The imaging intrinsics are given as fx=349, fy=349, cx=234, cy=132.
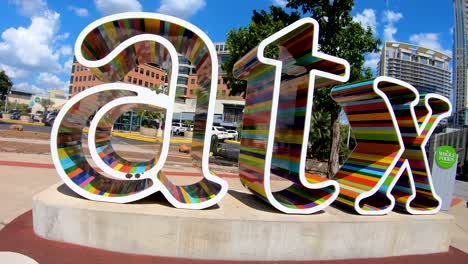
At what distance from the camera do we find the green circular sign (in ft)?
35.0

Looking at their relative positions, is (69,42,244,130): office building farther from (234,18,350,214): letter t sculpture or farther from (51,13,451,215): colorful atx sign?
(234,18,350,214): letter t sculpture

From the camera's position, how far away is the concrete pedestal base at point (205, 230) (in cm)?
451

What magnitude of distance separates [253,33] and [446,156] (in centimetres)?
918

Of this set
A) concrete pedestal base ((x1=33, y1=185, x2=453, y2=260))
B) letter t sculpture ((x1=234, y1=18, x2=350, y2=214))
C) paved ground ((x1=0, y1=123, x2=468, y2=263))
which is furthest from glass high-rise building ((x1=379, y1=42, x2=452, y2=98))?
concrete pedestal base ((x1=33, y1=185, x2=453, y2=260))

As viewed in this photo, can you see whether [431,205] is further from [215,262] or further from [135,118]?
[135,118]

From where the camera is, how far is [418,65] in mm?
83812

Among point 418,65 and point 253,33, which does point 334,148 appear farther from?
point 418,65

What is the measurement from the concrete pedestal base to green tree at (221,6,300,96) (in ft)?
35.8

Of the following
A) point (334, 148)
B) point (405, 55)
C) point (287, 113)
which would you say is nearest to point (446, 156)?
point (334, 148)

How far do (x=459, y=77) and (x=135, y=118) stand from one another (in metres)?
84.2

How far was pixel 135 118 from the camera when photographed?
157 ft

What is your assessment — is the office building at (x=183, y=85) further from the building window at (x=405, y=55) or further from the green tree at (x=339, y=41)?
the green tree at (x=339, y=41)

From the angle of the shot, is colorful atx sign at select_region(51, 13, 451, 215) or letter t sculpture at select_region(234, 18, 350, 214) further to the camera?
letter t sculpture at select_region(234, 18, 350, 214)

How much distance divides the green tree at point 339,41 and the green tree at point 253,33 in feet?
5.36
